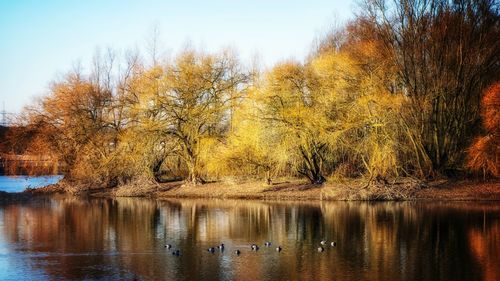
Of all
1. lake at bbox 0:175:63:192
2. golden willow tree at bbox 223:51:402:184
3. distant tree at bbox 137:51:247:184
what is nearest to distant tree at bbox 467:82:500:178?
golden willow tree at bbox 223:51:402:184

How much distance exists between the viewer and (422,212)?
3138 centimetres

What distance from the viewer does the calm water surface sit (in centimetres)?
1769

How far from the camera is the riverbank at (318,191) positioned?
3762cm

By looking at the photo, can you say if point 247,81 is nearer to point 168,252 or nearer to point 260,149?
point 260,149

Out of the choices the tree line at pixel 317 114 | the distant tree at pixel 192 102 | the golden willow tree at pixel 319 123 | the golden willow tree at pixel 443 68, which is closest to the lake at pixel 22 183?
the tree line at pixel 317 114

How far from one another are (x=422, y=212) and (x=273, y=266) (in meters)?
15.3

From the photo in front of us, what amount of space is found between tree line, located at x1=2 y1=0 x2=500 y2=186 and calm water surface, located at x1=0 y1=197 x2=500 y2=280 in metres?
4.61

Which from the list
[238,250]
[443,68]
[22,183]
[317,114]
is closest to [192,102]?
[317,114]

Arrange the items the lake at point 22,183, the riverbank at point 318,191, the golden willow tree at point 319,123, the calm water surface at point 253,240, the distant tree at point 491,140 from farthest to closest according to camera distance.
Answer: the lake at point 22,183
the golden willow tree at point 319,123
the riverbank at point 318,191
the distant tree at point 491,140
the calm water surface at point 253,240

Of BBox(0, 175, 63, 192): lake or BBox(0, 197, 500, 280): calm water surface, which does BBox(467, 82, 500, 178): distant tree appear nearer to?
BBox(0, 197, 500, 280): calm water surface

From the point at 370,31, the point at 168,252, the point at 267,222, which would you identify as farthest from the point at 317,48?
the point at 168,252

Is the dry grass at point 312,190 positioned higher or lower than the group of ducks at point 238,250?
higher

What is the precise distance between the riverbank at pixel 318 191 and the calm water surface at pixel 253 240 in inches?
84.7

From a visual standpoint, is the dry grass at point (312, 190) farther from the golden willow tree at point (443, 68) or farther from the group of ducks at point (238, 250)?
the group of ducks at point (238, 250)
